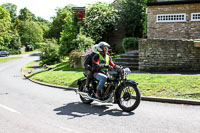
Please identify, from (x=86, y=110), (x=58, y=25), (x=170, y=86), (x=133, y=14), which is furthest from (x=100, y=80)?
(x=58, y=25)

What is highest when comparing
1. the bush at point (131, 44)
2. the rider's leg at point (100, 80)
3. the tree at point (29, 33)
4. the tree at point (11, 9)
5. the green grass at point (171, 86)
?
the tree at point (11, 9)

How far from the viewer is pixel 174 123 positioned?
5.38m

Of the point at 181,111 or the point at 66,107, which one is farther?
the point at 66,107

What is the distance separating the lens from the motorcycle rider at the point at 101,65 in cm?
688

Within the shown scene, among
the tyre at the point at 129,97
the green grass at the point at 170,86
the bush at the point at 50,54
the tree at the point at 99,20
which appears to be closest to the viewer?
the tyre at the point at 129,97

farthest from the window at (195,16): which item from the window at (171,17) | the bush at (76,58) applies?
the bush at (76,58)

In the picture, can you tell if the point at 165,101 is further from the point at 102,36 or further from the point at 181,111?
the point at 102,36

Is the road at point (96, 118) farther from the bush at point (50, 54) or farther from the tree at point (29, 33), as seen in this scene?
the tree at point (29, 33)

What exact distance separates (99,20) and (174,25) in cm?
910

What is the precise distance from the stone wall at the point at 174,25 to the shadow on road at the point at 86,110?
12.8 metres

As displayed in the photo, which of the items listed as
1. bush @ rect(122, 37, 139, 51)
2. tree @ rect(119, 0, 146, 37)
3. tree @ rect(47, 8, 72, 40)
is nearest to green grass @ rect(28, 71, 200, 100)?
bush @ rect(122, 37, 139, 51)

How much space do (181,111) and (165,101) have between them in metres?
1.32

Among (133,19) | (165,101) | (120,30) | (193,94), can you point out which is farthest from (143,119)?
(120,30)

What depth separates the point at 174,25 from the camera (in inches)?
723
